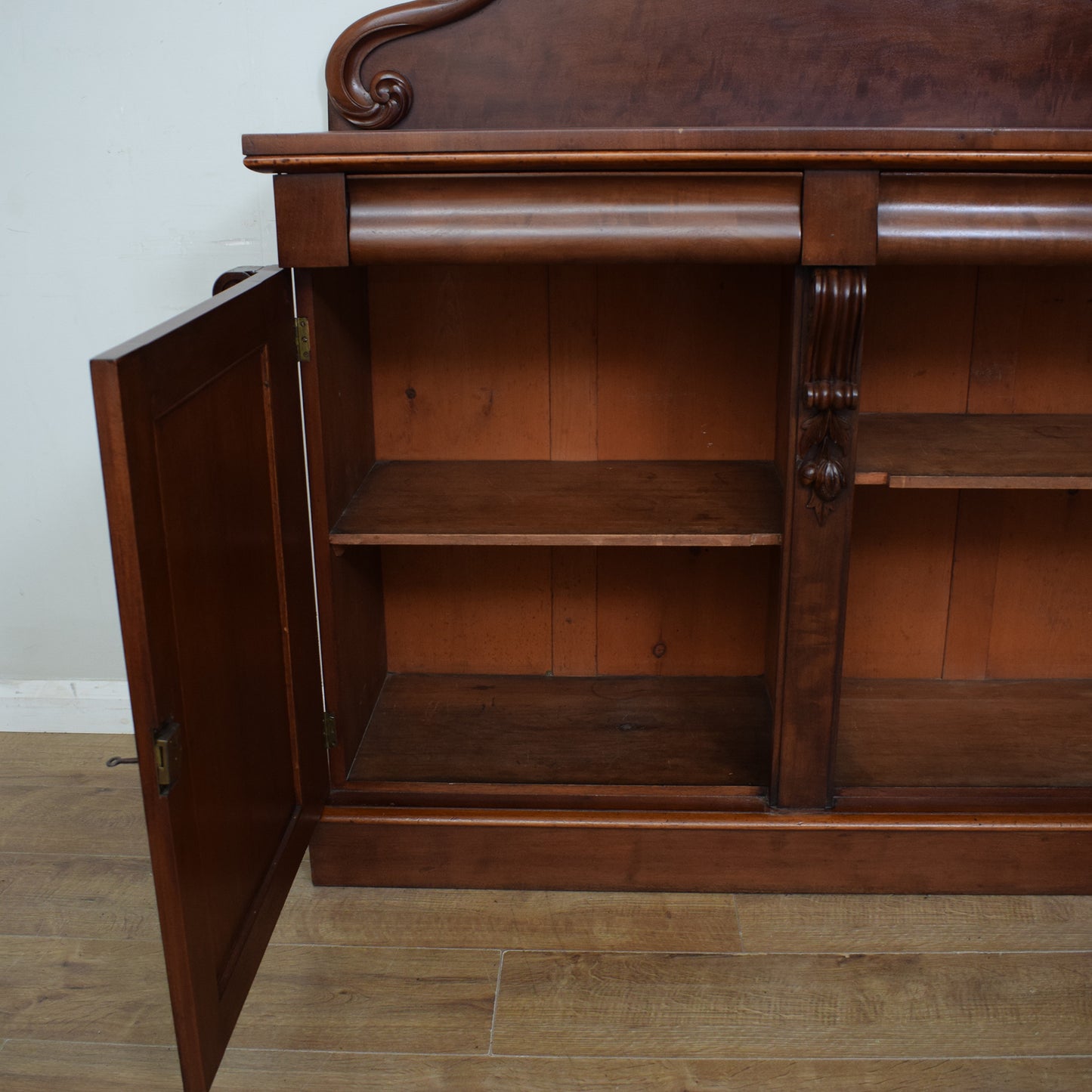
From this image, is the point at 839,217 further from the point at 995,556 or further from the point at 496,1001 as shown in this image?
the point at 496,1001

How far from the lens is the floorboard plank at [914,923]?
1.79 meters

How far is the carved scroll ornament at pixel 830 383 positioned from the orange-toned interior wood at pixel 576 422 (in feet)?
1.58

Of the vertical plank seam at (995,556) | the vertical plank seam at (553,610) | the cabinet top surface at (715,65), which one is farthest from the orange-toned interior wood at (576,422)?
the vertical plank seam at (995,556)

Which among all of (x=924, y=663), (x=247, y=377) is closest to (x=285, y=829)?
(x=247, y=377)

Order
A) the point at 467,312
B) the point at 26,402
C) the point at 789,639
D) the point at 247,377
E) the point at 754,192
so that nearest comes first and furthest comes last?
the point at 247,377 < the point at 754,192 < the point at 789,639 < the point at 467,312 < the point at 26,402

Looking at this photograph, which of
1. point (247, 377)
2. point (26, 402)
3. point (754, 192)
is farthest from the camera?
point (26, 402)

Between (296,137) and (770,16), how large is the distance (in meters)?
0.81

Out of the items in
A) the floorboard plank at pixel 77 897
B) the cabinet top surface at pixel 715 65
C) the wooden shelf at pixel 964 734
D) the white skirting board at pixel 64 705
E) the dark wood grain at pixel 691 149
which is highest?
the cabinet top surface at pixel 715 65

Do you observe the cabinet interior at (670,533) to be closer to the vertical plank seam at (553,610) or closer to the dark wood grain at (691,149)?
the vertical plank seam at (553,610)

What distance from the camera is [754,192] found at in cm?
157

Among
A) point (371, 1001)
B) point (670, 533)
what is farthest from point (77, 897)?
point (670, 533)

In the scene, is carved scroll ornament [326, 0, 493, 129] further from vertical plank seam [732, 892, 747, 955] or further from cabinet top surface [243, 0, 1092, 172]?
vertical plank seam [732, 892, 747, 955]

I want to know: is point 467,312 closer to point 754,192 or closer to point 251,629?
point 754,192

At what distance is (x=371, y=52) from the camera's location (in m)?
1.81
